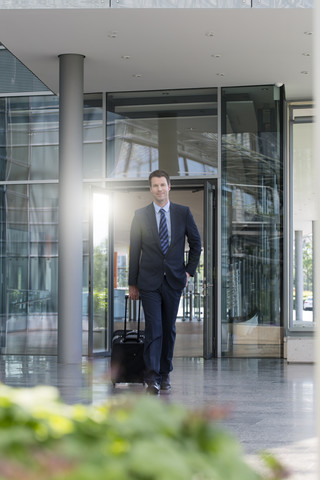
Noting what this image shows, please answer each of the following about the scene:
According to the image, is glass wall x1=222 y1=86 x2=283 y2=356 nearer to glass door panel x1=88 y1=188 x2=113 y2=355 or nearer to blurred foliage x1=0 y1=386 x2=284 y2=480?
glass door panel x1=88 y1=188 x2=113 y2=355

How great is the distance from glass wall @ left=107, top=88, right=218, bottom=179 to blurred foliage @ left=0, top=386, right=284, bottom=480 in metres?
9.67

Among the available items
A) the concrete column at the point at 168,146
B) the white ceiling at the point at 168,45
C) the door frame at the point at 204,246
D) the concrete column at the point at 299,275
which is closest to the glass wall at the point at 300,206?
the concrete column at the point at 299,275

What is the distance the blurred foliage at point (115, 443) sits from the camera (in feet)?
2.68

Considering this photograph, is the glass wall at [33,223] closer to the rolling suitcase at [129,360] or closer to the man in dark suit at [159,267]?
the rolling suitcase at [129,360]

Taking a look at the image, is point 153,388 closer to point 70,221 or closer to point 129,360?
point 129,360

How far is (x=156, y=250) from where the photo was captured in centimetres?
627

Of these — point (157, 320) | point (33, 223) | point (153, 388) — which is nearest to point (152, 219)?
point (157, 320)

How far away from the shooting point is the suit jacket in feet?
20.5

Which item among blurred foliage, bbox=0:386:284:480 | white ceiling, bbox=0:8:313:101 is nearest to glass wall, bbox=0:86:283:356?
white ceiling, bbox=0:8:313:101

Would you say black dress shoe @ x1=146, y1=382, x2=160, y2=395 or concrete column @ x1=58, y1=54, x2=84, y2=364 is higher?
concrete column @ x1=58, y1=54, x2=84, y2=364

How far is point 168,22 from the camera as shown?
8078 millimetres

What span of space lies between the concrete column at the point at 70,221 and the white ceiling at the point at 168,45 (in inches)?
23.2

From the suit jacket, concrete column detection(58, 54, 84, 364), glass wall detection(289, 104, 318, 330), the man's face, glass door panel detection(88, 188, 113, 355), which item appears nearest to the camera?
the man's face

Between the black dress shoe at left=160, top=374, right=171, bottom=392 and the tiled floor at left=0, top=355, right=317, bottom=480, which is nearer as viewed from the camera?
the tiled floor at left=0, top=355, right=317, bottom=480
